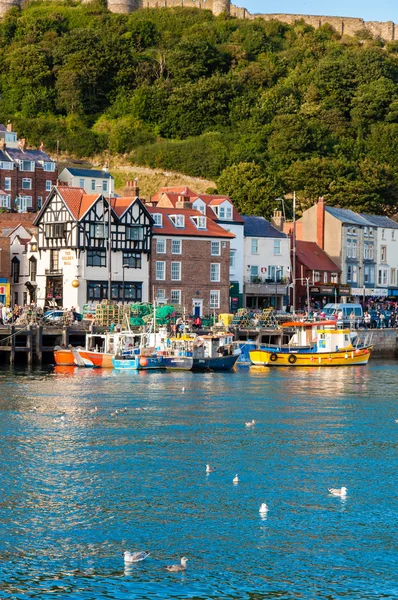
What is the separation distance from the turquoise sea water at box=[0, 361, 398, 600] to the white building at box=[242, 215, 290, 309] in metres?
37.9

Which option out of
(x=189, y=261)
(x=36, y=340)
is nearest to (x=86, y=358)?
(x=36, y=340)

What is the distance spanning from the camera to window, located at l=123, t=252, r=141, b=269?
76.0m

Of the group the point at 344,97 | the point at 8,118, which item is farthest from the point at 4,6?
the point at 344,97

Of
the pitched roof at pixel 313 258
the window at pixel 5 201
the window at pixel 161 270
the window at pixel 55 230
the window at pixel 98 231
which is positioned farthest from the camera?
the window at pixel 5 201

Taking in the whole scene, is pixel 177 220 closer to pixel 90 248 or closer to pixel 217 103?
pixel 90 248

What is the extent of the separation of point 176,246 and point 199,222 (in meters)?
2.86

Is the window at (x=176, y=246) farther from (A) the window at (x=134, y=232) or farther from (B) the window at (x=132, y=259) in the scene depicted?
(B) the window at (x=132, y=259)

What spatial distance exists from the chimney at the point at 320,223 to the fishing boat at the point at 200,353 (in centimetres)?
3447

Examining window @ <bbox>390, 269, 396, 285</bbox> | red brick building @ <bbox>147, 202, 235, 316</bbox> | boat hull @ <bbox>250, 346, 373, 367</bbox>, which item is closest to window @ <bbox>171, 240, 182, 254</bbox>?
red brick building @ <bbox>147, 202, 235, 316</bbox>

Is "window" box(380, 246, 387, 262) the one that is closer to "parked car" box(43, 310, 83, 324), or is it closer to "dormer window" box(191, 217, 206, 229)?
"dormer window" box(191, 217, 206, 229)

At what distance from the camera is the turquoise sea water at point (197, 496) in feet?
71.2

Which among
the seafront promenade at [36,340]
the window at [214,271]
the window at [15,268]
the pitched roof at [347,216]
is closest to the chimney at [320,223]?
the pitched roof at [347,216]

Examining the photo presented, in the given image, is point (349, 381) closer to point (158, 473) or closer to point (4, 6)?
point (158, 473)

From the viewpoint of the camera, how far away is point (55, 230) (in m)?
75.4
